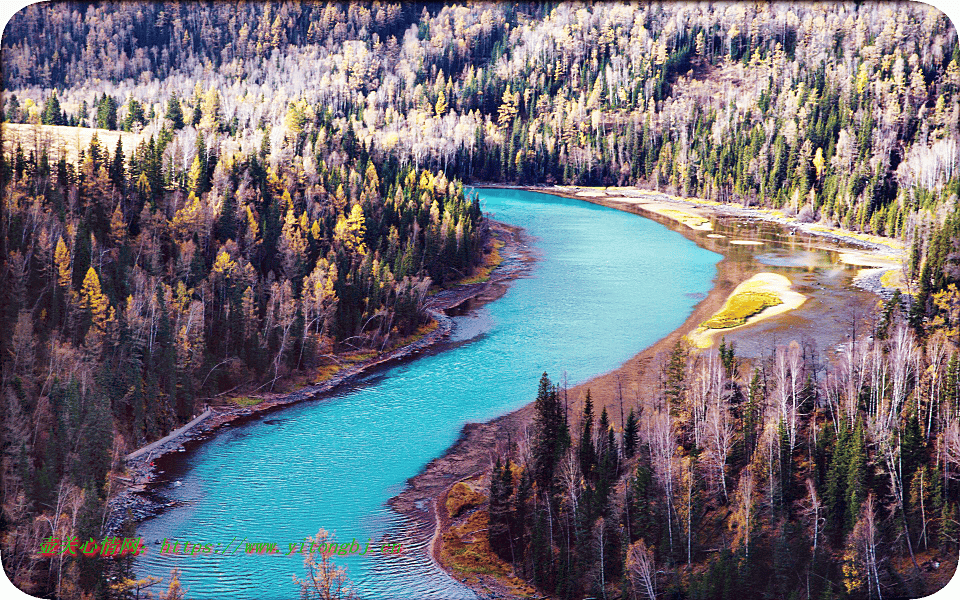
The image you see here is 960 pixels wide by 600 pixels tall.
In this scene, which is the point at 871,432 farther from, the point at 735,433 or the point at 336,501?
the point at 336,501

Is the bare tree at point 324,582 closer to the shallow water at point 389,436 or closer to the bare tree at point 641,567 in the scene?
the shallow water at point 389,436

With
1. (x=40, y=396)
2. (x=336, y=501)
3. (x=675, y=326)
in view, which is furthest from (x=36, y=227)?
(x=675, y=326)

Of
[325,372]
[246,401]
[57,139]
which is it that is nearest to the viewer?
[246,401]

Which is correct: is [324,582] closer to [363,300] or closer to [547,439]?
[547,439]

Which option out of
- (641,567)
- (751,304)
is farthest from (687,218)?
(641,567)

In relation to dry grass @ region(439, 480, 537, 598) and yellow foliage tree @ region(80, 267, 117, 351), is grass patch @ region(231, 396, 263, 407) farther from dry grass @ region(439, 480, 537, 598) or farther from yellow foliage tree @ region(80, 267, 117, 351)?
dry grass @ region(439, 480, 537, 598)
